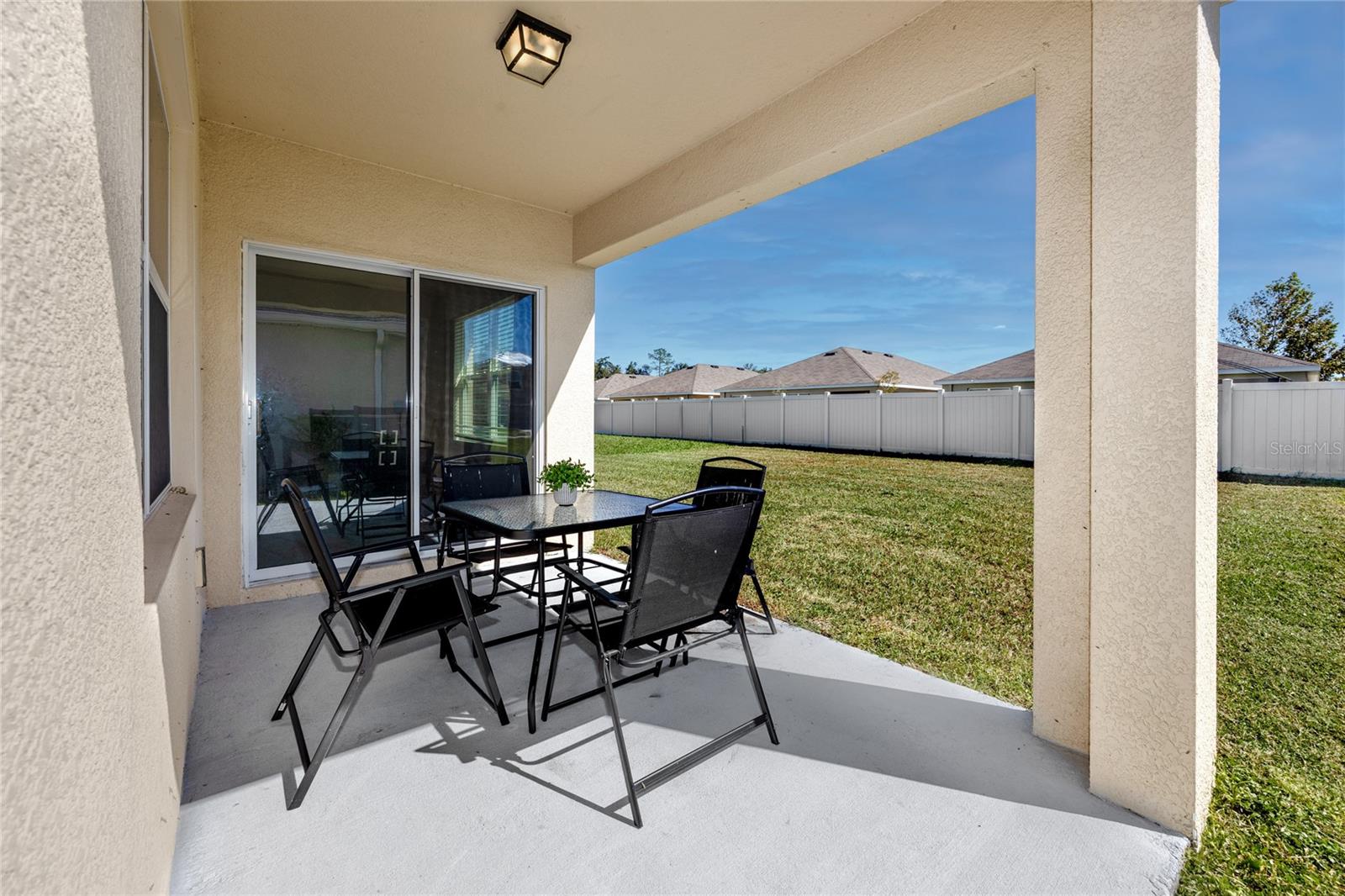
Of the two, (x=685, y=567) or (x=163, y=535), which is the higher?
A: (x=163, y=535)

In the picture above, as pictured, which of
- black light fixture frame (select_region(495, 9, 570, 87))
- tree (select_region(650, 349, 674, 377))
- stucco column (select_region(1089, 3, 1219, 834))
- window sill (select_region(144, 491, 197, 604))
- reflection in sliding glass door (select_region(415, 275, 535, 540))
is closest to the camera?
window sill (select_region(144, 491, 197, 604))

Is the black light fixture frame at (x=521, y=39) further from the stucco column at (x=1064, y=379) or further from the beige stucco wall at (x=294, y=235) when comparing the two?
the stucco column at (x=1064, y=379)

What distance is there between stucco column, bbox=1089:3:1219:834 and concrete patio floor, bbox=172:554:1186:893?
0.89 ft

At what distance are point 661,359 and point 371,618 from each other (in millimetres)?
54128

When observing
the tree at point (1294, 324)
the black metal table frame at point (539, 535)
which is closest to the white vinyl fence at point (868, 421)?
the tree at point (1294, 324)

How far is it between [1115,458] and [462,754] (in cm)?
246

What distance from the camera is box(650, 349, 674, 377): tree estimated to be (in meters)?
55.1

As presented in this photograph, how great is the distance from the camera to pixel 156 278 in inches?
87.6

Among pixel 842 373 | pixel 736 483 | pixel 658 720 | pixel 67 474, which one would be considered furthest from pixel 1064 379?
pixel 842 373

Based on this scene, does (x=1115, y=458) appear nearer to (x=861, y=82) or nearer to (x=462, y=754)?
(x=861, y=82)

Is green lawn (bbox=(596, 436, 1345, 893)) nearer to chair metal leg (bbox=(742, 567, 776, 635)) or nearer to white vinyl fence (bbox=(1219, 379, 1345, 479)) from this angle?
chair metal leg (bbox=(742, 567, 776, 635))

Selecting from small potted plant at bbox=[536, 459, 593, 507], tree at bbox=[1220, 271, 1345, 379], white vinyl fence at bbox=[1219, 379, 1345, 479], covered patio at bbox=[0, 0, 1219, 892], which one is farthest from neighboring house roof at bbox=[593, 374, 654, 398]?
small potted plant at bbox=[536, 459, 593, 507]

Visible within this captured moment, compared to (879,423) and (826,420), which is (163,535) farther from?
(826,420)

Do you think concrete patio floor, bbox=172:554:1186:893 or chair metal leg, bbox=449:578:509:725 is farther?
chair metal leg, bbox=449:578:509:725
